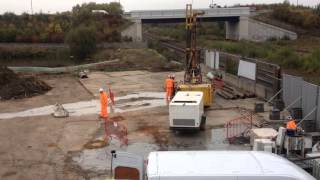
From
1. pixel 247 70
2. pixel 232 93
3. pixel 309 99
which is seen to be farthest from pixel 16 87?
pixel 309 99

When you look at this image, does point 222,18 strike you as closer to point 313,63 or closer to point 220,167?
point 313,63

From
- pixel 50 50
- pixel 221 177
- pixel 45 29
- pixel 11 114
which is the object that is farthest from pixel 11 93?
pixel 45 29

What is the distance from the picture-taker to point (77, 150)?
16688mm

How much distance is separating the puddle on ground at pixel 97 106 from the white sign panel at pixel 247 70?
5.02 m

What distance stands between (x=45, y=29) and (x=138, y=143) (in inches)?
2402

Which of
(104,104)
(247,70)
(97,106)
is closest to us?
(104,104)

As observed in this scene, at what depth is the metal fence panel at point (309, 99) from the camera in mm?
18114

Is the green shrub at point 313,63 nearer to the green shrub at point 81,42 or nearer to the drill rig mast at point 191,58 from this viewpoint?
the drill rig mast at point 191,58

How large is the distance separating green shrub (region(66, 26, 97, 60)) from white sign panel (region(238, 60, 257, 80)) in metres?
31.0

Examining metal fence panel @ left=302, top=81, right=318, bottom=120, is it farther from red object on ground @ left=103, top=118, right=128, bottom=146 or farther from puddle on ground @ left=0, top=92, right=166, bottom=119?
puddle on ground @ left=0, top=92, right=166, bottom=119

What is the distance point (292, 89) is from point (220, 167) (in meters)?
14.1

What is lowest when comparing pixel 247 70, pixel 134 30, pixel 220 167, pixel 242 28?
pixel 247 70

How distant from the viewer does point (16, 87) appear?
29922mm

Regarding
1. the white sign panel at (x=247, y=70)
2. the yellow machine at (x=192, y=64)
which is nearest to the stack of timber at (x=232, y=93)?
the white sign panel at (x=247, y=70)
